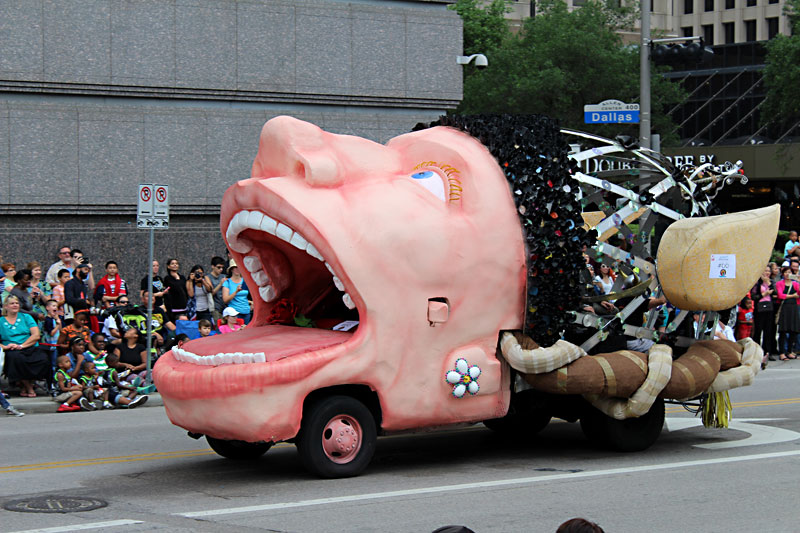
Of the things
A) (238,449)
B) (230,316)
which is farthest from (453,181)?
(230,316)

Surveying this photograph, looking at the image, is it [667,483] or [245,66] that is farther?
[245,66]

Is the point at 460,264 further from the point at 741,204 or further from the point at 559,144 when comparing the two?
the point at 741,204

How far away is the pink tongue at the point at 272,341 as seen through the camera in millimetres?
9406

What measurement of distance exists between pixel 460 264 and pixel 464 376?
→ 934 mm

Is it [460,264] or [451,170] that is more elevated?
[451,170]

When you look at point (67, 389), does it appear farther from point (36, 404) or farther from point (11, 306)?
point (11, 306)

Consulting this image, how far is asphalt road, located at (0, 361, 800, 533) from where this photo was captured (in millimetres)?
8094

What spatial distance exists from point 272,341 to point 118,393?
6.21 metres

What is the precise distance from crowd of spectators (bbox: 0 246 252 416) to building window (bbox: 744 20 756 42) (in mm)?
60378

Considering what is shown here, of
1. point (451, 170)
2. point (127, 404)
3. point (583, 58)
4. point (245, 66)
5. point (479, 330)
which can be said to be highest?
point (583, 58)

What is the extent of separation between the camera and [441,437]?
12211 mm

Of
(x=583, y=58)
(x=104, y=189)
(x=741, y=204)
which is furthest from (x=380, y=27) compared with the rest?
(x=741, y=204)

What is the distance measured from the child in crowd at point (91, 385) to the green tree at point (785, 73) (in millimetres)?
33737

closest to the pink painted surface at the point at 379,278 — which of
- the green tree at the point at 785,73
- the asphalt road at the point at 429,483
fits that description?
the asphalt road at the point at 429,483
